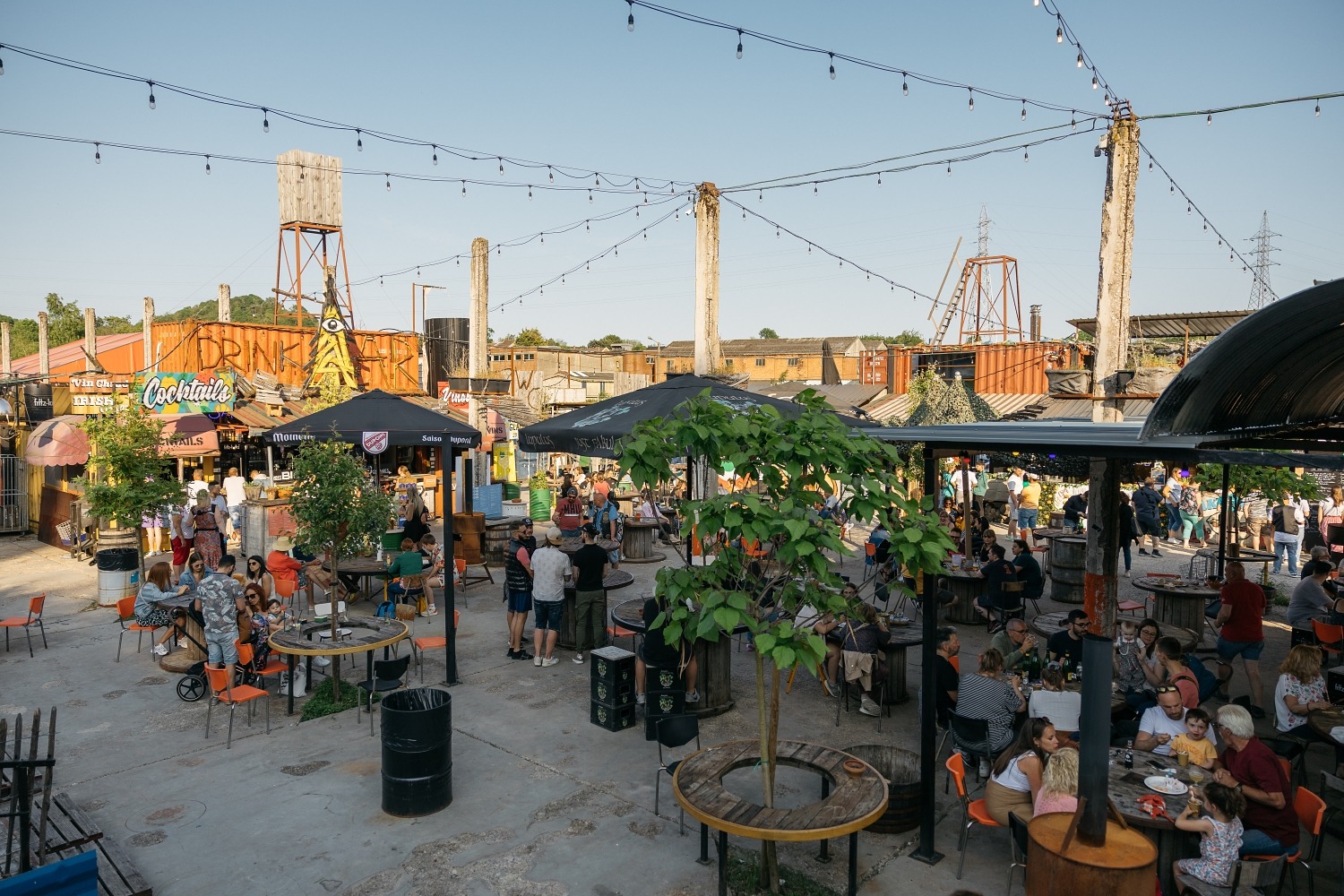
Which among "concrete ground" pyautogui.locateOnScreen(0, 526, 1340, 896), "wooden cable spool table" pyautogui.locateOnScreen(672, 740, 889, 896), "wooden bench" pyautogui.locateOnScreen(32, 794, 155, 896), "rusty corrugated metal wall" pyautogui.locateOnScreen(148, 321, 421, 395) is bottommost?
"concrete ground" pyautogui.locateOnScreen(0, 526, 1340, 896)

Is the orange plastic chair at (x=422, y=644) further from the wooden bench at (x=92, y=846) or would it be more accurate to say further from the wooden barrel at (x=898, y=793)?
the wooden barrel at (x=898, y=793)

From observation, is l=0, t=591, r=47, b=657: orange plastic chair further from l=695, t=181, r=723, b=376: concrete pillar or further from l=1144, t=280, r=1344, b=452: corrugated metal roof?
l=1144, t=280, r=1344, b=452: corrugated metal roof

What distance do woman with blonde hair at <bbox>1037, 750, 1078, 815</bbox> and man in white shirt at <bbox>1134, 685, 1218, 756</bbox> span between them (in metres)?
1.44

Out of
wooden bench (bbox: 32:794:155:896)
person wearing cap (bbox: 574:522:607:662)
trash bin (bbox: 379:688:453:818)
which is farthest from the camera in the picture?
person wearing cap (bbox: 574:522:607:662)

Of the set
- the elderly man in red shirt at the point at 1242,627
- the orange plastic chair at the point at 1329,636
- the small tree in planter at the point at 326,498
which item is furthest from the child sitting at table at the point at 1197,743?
the small tree in planter at the point at 326,498

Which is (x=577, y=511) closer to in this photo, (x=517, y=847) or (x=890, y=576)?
(x=890, y=576)

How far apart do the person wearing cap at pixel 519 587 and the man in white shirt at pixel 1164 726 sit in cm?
678

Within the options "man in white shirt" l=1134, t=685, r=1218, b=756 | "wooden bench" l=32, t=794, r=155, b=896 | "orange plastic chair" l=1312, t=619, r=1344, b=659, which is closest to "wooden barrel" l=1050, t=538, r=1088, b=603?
"orange plastic chair" l=1312, t=619, r=1344, b=659

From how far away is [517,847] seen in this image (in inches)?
252

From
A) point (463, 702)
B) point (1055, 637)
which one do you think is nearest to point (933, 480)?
point (1055, 637)

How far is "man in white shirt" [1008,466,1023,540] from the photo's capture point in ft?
72.2

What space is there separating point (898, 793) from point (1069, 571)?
9.36m

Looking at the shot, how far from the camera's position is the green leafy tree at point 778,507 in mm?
4949

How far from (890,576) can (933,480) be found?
6941 millimetres
